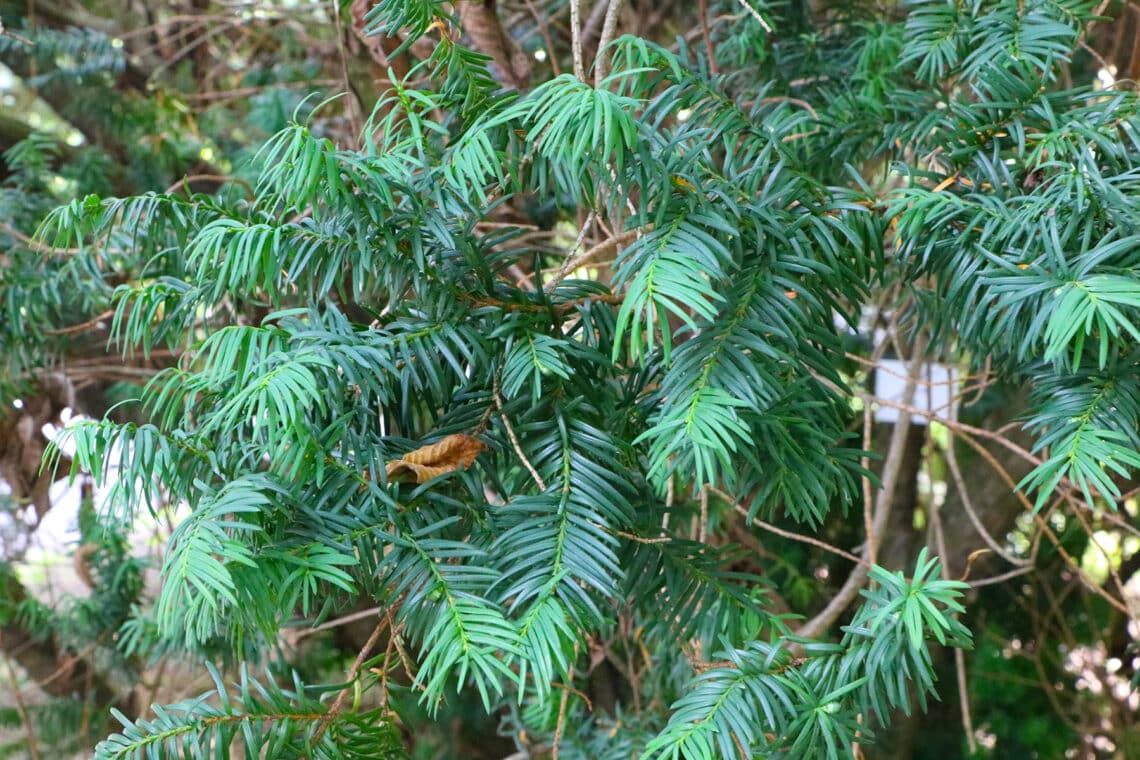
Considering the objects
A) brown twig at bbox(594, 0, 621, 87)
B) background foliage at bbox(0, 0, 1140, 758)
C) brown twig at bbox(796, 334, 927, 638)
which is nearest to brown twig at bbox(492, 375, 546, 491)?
background foliage at bbox(0, 0, 1140, 758)

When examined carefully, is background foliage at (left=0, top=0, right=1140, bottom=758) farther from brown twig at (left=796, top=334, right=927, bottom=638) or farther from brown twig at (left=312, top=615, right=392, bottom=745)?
brown twig at (left=796, top=334, right=927, bottom=638)

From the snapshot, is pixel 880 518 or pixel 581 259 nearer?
pixel 581 259

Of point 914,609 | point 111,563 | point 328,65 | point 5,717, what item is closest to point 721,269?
point 914,609

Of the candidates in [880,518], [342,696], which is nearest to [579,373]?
[342,696]

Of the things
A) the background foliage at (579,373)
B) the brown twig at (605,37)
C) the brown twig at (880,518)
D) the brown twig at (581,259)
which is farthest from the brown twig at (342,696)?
the brown twig at (880,518)

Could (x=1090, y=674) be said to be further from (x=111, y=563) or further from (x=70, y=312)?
(x=70, y=312)

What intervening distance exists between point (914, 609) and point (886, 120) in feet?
1.44

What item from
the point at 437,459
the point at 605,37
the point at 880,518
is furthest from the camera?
the point at 880,518

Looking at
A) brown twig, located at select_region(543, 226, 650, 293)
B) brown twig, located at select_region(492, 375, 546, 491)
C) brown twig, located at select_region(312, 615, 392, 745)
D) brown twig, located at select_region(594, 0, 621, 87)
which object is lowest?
brown twig, located at select_region(312, 615, 392, 745)

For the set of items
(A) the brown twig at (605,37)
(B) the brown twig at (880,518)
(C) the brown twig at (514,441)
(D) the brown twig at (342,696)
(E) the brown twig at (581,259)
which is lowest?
(B) the brown twig at (880,518)

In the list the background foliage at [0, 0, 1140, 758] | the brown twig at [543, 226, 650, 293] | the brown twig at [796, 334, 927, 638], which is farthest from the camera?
the brown twig at [796, 334, 927, 638]

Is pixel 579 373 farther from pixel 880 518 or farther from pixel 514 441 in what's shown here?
pixel 880 518

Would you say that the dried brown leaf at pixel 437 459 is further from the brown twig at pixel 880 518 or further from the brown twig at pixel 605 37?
the brown twig at pixel 880 518

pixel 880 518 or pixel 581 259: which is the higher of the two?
pixel 581 259
